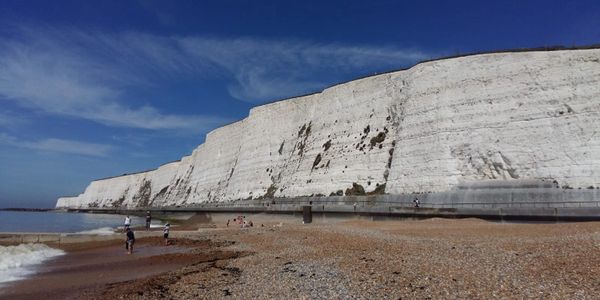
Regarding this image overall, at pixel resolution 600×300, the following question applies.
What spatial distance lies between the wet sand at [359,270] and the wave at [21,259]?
75cm

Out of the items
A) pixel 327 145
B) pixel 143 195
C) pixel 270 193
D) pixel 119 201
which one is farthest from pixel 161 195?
pixel 327 145

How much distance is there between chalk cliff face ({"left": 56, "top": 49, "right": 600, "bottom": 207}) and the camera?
22.8 m

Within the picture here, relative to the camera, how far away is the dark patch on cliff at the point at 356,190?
32281 mm

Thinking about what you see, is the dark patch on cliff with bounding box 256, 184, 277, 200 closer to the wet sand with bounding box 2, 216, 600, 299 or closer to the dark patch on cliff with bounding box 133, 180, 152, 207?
the wet sand with bounding box 2, 216, 600, 299

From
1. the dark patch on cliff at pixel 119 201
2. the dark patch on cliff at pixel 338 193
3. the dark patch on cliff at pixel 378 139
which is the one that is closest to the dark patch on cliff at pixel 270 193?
the dark patch on cliff at pixel 338 193

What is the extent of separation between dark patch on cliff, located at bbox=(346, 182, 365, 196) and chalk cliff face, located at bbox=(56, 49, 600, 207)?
10cm

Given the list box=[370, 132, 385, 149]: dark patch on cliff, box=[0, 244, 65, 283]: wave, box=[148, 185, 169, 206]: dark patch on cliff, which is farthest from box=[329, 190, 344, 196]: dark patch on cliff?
box=[148, 185, 169, 206]: dark patch on cliff

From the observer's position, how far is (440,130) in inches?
1114

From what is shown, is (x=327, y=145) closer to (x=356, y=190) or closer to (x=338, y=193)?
(x=338, y=193)

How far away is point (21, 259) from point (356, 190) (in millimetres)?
21815

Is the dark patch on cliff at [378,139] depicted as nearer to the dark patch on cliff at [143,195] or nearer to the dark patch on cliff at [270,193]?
the dark patch on cliff at [270,193]

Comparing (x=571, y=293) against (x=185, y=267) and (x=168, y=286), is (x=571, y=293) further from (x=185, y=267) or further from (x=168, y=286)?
(x=185, y=267)

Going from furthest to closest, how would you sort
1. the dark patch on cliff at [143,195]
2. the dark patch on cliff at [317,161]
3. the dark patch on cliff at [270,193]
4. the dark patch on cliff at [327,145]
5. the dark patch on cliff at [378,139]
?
the dark patch on cliff at [143,195], the dark patch on cliff at [270,193], the dark patch on cliff at [327,145], the dark patch on cliff at [317,161], the dark patch on cliff at [378,139]

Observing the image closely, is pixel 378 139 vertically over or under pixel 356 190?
over
